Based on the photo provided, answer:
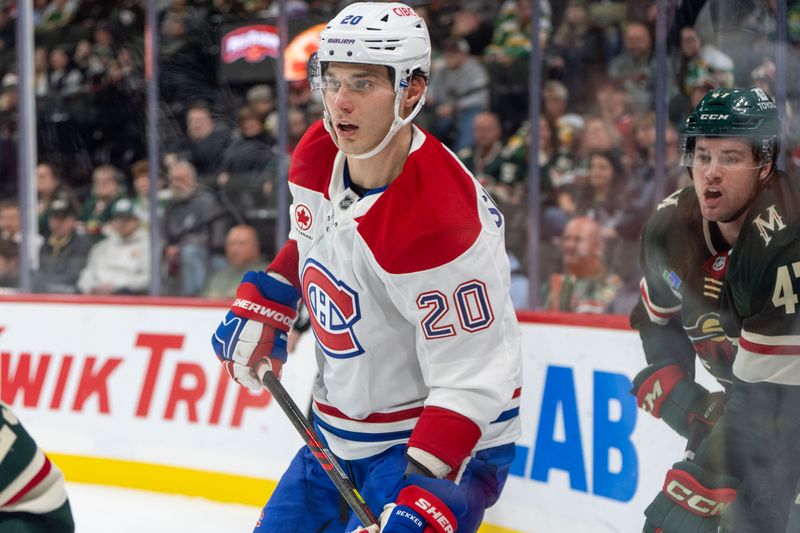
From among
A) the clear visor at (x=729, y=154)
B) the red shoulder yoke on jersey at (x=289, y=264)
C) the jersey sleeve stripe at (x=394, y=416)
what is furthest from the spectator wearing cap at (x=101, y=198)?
the clear visor at (x=729, y=154)

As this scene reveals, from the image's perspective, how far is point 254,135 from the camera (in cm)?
464

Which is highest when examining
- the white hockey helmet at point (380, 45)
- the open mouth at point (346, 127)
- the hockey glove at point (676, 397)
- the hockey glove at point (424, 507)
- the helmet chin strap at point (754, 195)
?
the white hockey helmet at point (380, 45)

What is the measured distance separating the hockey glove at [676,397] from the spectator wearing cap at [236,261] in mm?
2619

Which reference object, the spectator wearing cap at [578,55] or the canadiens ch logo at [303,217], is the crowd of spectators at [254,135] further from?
the canadiens ch logo at [303,217]

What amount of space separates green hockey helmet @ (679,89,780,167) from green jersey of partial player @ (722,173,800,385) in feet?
0.17

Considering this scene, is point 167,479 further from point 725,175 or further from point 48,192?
point 725,175

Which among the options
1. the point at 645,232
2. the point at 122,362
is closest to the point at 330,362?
the point at 645,232

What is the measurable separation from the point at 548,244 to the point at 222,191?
1645mm

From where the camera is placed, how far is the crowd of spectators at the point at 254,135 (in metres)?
3.65

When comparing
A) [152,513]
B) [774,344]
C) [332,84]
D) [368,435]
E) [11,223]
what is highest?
[332,84]

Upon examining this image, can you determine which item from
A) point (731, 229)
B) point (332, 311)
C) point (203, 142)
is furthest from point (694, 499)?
point (203, 142)

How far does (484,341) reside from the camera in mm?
1621

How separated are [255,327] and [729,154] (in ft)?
2.78

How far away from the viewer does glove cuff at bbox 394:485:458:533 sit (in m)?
1.51
